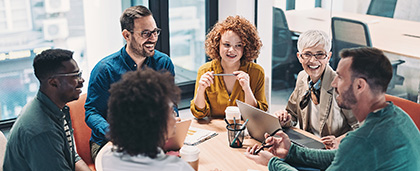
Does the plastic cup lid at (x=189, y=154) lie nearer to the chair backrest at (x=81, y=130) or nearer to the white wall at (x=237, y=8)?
the chair backrest at (x=81, y=130)

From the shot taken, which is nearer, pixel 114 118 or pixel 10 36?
pixel 114 118

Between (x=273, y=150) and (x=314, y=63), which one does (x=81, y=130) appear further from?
(x=314, y=63)

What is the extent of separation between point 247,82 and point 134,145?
1.48 metres

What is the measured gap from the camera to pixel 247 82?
2.75 meters

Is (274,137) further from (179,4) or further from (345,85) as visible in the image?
(179,4)

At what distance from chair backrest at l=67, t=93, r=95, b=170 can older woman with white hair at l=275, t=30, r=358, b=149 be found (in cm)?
122

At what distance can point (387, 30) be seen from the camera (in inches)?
144

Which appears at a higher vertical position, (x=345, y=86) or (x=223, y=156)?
(x=345, y=86)

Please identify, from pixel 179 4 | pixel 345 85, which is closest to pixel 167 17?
pixel 179 4

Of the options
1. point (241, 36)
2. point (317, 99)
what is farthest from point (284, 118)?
point (241, 36)

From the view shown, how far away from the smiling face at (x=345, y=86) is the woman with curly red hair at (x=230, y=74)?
0.99 m

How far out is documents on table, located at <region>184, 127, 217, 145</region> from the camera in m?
2.34

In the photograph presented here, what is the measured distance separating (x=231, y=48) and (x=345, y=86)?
121 centimetres

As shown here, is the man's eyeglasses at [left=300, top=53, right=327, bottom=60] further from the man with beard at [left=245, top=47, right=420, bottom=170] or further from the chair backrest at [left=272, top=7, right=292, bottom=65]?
the chair backrest at [left=272, top=7, right=292, bottom=65]
